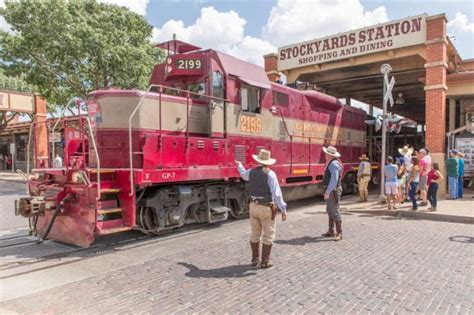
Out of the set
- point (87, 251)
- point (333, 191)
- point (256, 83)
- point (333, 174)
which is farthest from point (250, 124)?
point (87, 251)

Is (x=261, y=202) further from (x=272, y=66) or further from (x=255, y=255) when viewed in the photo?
(x=272, y=66)

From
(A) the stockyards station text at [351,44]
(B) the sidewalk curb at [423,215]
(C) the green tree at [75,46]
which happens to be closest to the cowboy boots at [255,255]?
(B) the sidewalk curb at [423,215]

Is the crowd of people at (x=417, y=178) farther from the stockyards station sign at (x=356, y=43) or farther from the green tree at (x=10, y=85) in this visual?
the green tree at (x=10, y=85)

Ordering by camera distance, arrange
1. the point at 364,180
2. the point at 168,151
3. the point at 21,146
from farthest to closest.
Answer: the point at 21,146 → the point at 364,180 → the point at 168,151

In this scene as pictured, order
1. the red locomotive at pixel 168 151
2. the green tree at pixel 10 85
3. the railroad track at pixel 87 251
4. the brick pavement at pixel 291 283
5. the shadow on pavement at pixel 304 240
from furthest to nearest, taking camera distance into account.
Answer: the green tree at pixel 10 85, the shadow on pavement at pixel 304 240, the red locomotive at pixel 168 151, the railroad track at pixel 87 251, the brick pavement at pixel 291 283

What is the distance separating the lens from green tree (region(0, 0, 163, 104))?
16516 millimetres

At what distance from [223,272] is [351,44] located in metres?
12.6

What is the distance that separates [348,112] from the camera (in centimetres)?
1516

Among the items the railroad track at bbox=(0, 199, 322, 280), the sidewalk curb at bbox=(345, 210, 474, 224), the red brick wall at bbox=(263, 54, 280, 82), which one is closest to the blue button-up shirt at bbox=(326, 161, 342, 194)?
the railroad track at bbox=(0, 199, 322, 280)

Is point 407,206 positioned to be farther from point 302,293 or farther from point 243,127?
point 302,293

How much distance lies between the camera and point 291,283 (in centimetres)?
509

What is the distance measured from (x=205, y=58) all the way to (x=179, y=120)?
167 cm

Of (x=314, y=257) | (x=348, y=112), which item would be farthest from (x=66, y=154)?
(x=348, y=112)

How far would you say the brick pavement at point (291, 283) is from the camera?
4344 millimetres
